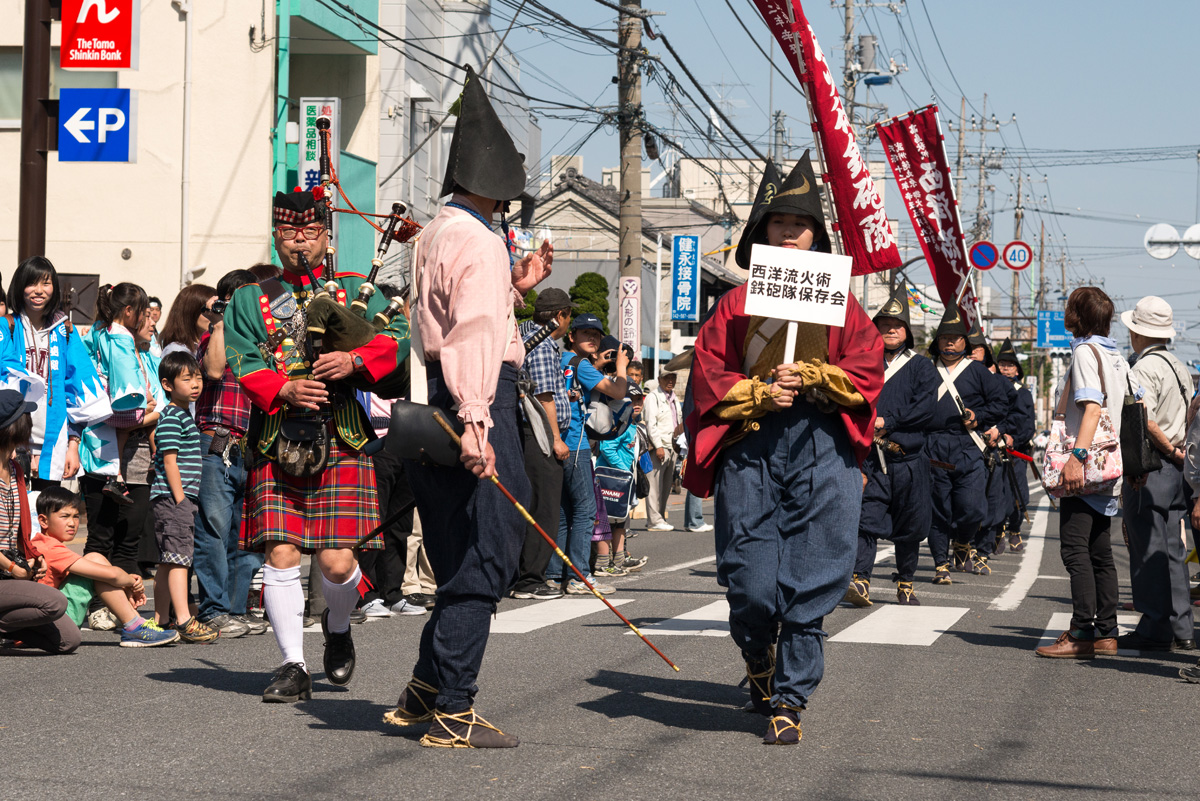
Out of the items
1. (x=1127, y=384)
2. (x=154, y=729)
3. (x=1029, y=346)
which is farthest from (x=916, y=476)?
(x=1029, y=346)

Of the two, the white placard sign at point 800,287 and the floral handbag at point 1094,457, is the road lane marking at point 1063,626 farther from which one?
the white placard sign at point 800,287

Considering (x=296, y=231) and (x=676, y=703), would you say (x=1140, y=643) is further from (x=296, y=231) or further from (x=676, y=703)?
(x=296, y=231)

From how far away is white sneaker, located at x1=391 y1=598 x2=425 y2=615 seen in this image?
877 centimetres

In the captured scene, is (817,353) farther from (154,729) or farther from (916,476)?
(916,476)

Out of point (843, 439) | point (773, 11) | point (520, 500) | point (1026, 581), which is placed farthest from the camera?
point (773, 11)

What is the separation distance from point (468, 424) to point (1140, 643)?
16.3ft

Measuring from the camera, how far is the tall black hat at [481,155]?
4.98 meters

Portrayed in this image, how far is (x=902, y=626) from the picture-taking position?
8.52 meters

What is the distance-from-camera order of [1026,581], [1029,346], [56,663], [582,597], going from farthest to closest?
[1029,346], [1026,581], [582,597], [56,663]

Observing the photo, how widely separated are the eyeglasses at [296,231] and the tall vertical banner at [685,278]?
29522mm

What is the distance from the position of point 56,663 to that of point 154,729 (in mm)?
1886

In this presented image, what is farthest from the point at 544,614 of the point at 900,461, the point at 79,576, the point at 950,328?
the point at 950,328

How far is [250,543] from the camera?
17.9ft

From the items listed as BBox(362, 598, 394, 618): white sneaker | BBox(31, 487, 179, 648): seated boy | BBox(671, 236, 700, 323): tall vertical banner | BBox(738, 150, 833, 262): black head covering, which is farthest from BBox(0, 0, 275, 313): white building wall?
BBox(671, 236, 700, 323): tall vertical banner
